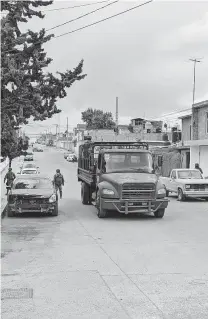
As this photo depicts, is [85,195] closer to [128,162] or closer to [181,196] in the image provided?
[128,162]

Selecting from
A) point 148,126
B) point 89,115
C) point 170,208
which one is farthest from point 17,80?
point 89,115

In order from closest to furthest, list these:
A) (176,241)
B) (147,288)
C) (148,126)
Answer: (147,288)
(176,241)
(148,126)

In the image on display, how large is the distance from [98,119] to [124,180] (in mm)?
100176

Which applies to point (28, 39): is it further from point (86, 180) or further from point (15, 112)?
point (86, 180)

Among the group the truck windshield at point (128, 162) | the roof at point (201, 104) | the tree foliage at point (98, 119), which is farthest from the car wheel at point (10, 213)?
the tree foliage at point (98, 119)

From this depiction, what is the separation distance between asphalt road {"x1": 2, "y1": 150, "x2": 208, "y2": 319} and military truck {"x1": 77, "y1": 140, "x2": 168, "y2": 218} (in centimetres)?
74

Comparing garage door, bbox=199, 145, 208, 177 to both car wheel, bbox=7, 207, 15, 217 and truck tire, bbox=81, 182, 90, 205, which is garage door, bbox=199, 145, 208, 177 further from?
car wheel, bbox=7, 207, 15, 217

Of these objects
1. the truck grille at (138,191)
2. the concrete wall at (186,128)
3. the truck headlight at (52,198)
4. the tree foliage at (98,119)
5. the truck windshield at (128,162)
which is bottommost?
the truck headlight at (52,198)

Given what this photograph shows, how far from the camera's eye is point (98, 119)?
385 feet

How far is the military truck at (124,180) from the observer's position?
17.5 meters

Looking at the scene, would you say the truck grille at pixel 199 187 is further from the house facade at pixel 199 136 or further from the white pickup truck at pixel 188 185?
the house facade at pixel 199 136

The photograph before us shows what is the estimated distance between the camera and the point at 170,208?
72.8ft

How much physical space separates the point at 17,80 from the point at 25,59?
1.35 metres

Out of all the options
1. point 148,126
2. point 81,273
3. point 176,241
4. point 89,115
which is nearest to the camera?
point 81,273
